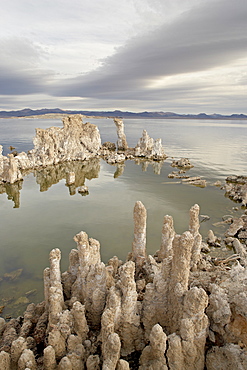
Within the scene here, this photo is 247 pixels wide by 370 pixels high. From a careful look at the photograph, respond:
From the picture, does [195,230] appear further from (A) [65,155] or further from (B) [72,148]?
(B) [72,148]

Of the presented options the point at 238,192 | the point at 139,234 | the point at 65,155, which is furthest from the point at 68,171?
the point at 139,234

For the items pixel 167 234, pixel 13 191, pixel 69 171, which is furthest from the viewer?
pixel 69 171

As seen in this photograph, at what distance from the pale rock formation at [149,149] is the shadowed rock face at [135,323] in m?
52.9

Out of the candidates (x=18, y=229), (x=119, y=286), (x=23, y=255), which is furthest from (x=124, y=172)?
(x=119, y=286)

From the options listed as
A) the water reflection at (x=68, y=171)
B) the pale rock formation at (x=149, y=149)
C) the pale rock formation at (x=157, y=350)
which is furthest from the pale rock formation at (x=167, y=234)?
the pale rock formation at (x=149, y=149)

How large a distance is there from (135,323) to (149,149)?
59245mm

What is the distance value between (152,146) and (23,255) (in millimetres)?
51916

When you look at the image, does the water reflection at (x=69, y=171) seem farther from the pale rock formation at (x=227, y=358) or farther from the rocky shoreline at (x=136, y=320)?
the pale rock formation at (x=227, y=358)

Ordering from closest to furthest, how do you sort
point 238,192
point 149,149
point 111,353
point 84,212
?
1. point 111,353
2. point 84,212
3. point 238,192
4. point 149,149

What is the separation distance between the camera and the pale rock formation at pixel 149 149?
62.5 m

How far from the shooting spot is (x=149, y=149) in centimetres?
6600

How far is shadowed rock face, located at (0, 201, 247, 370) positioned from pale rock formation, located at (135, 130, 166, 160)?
173 ft

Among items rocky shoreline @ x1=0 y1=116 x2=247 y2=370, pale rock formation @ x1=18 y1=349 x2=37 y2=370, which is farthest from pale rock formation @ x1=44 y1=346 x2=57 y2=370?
pale rock formation @ x1=18 y1=349 x2=37 y2=370

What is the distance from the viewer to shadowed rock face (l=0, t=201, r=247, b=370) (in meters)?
7.37
